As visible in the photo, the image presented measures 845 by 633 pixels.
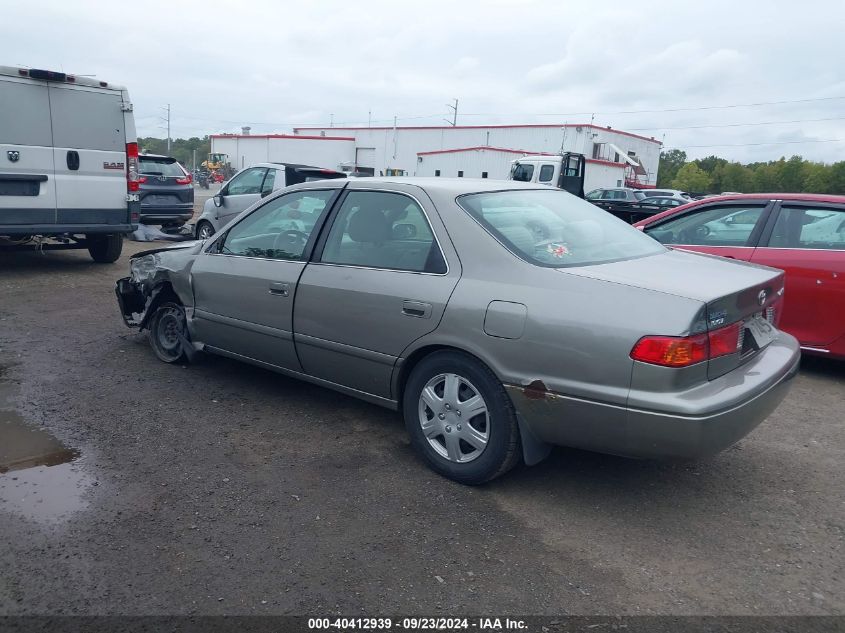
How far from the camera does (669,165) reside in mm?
102625

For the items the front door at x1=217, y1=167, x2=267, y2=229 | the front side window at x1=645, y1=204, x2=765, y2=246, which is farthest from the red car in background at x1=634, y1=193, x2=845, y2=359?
the front door at x1=217, y1=167, x2=267, y2=229

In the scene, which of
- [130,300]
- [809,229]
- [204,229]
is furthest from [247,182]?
[809,229]

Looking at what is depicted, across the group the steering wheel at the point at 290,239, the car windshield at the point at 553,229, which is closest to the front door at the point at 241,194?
the steering wheel at the point at 290,239

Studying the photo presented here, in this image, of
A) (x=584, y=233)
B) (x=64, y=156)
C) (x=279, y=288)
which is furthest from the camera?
(x=64, y=156)

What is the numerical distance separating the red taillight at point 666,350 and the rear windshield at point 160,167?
1244 centimetres

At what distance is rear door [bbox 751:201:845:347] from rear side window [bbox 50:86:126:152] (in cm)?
758

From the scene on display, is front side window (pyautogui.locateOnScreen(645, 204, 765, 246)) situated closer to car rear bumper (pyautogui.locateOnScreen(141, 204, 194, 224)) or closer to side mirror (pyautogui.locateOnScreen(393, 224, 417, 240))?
side mirror (pyautogui.locateOnScreen(393, 224, 417, 240))

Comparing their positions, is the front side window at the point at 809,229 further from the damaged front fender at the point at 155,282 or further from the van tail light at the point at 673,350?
the damaged front fender at the point at 155,282

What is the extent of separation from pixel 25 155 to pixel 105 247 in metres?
2.35

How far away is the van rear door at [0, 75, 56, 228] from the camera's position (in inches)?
311

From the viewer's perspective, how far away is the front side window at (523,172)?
21000 mm

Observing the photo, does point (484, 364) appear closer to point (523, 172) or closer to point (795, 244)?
point (795, 244)

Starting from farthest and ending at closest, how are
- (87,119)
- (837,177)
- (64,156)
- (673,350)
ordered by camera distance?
(837,177) < (87,119) < (64,156) < (673,350)

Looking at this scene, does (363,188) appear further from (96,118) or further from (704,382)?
(96,118)
